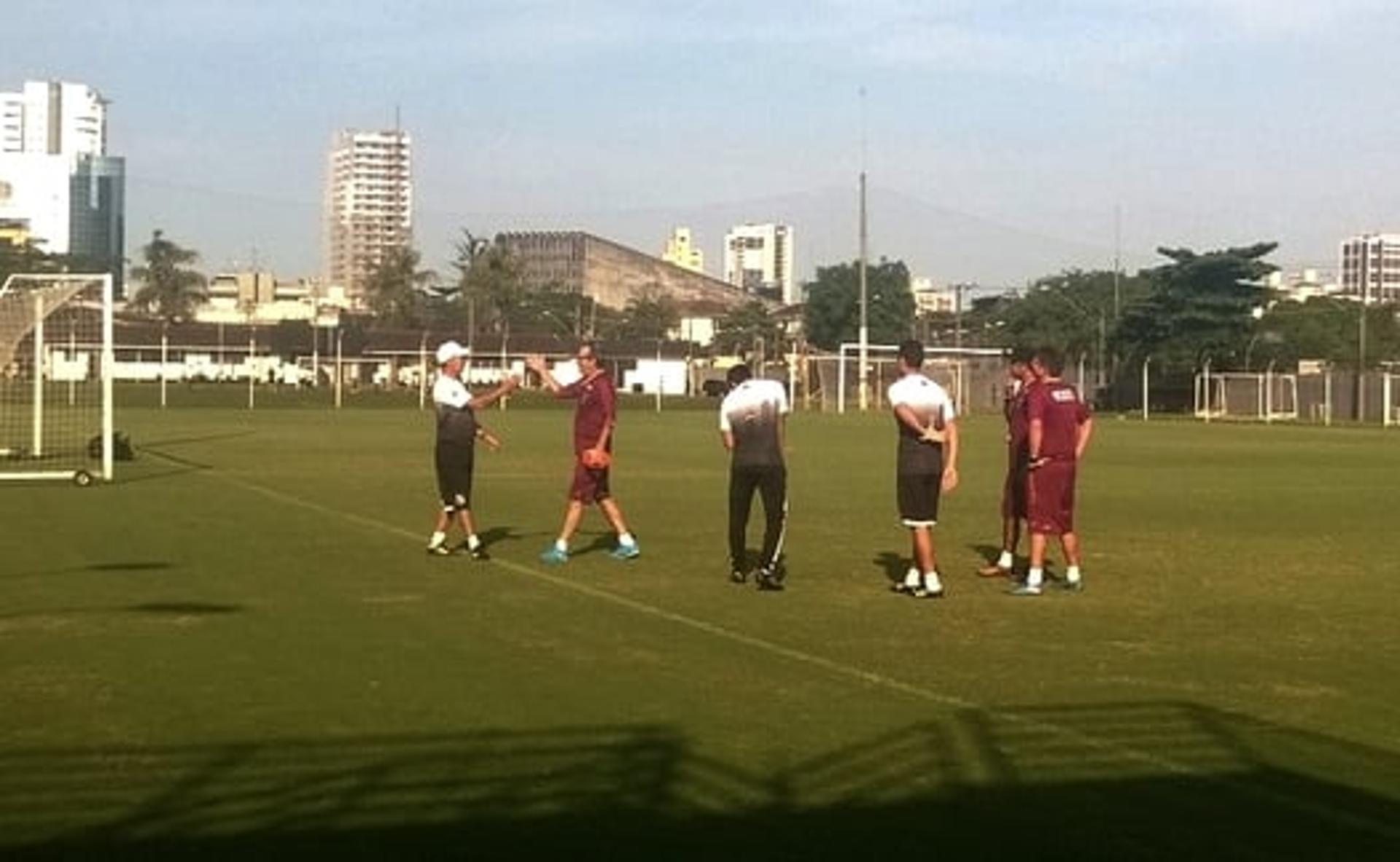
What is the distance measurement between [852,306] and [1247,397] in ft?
210

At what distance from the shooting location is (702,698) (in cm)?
992

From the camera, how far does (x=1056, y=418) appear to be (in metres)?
15.1

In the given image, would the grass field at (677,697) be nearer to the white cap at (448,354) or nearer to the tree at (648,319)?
the white cap at (448,354)

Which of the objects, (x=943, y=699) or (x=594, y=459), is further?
(x=594, y=459)

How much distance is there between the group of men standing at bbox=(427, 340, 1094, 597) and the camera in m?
14.6

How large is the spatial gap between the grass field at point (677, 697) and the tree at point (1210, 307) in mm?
74407

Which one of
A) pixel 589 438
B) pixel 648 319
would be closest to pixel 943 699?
pixel 589 438

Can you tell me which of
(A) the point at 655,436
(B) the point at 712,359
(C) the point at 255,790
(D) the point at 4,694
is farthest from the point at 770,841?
(B) the point at 712,359

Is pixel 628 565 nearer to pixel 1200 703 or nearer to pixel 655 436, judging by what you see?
pixel 1200 703

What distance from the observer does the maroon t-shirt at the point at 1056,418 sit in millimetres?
15102

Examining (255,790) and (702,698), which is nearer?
(255,790)

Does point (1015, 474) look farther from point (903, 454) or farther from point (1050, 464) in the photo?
point (903, 454)

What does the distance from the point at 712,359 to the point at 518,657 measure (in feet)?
397

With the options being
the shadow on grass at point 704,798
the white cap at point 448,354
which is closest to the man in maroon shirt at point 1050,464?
the white cap at point 448,354
